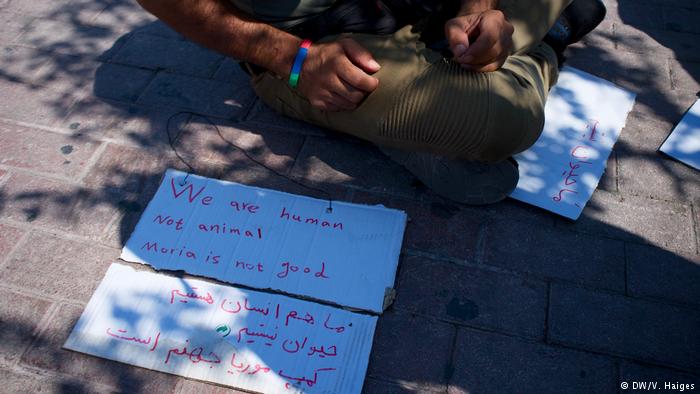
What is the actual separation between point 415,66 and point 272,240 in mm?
875

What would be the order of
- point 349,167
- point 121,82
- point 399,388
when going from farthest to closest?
point 121,82 < point 349,167 < point 399,388

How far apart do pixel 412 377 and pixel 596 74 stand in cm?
190

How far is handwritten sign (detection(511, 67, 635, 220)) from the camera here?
236 cm

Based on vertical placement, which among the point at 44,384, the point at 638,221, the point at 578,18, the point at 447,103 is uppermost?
the point at 447,103

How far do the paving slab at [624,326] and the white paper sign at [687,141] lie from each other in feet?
2.54

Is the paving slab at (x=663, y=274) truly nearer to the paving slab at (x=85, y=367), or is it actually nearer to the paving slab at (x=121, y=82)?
the paving slab at (x=85, y=367)

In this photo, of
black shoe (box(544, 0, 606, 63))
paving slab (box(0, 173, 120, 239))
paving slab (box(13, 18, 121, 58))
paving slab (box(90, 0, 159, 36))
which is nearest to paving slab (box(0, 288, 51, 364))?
paving slab (box(0, 173, 120, 239))

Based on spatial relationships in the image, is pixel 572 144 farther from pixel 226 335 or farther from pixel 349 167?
pixel 226 335

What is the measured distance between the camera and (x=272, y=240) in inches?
89.0

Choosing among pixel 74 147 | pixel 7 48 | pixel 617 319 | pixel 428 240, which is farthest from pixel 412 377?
pixel 7 48

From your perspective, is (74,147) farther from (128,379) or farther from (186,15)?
(128,379)

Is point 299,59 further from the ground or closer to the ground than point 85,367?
further from the ground

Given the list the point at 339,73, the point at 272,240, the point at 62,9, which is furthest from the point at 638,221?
the point at 62,9

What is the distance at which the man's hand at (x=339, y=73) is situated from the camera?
201 cm
